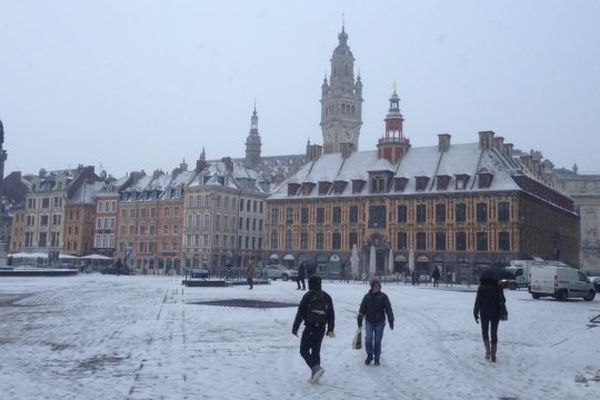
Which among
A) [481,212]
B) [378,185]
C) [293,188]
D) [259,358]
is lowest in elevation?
[259,358]

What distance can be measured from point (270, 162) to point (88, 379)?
10538 centimetres

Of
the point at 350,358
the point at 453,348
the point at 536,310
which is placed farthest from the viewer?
the point at 536,310

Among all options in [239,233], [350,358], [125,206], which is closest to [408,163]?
[239,233]

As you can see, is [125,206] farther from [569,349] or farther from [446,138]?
[569,349]

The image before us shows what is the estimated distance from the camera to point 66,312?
19.8m

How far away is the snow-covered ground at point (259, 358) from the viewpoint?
925 centimetres

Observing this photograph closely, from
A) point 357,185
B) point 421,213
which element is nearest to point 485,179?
point 421,213

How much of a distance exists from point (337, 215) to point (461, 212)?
43.7 ft

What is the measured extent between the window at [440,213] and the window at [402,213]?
3.09 m

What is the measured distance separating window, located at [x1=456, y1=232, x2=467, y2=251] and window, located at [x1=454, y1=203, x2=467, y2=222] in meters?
1.31

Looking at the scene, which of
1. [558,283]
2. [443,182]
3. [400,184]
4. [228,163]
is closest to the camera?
[558,283]

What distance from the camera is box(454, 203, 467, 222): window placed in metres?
58.4

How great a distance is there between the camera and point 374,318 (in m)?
11.7

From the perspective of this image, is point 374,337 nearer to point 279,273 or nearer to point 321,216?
point 279,273
